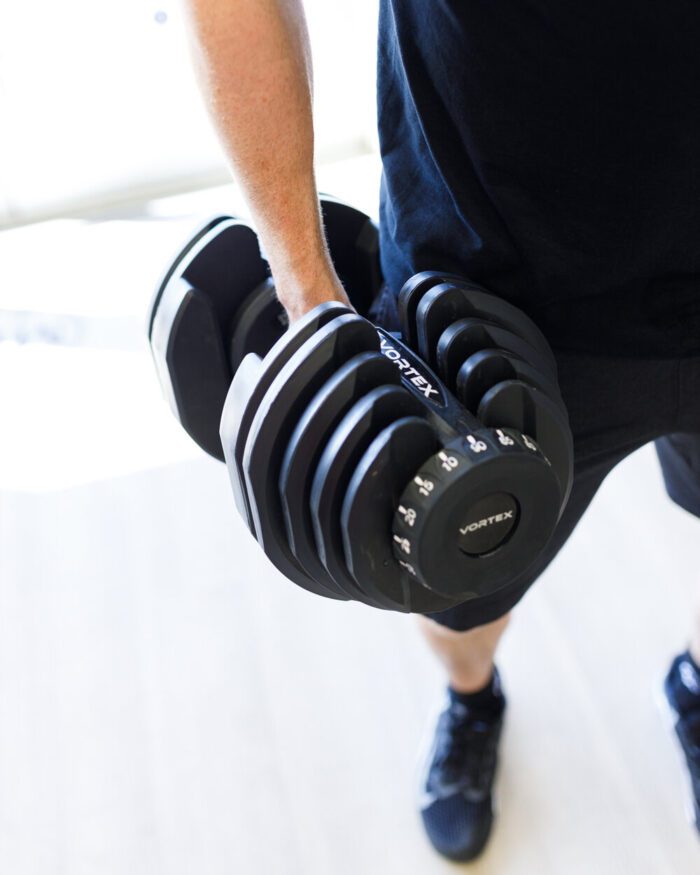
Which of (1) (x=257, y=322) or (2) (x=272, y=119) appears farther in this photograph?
(1) (x=257, y=322)

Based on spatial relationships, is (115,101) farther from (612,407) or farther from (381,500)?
(381,500)

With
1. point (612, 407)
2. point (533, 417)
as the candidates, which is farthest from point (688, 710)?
point (533, 417)

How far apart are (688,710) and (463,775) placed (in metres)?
0.31

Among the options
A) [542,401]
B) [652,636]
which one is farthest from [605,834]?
[542,401]

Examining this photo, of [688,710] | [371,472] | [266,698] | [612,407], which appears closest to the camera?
[371,472]

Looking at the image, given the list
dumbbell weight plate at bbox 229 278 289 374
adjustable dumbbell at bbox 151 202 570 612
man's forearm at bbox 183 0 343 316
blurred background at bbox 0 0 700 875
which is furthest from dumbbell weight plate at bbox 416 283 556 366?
blurred background at bbox 0 0 700 875

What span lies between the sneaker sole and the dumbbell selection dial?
2.16 feet

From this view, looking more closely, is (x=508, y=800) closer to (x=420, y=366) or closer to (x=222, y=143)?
(x=420, y=366)

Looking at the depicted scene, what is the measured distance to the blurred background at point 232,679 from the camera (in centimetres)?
139

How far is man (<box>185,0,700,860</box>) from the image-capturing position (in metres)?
0.86

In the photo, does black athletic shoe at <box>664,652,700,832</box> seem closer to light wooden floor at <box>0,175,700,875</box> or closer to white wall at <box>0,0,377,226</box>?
light wooden floor at <box>0,175,700,875</box>

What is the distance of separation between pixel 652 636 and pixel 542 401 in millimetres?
838

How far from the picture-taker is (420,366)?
936mm

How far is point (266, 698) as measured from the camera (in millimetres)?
1553
